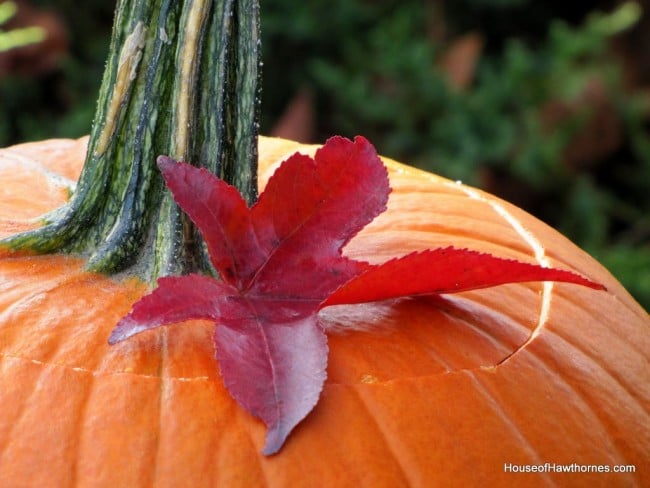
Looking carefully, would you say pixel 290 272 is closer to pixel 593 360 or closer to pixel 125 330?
pixel 125 330

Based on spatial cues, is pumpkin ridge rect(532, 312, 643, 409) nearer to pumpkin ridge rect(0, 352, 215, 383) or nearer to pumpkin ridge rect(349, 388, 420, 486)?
pumpkin ridge rect(349, 388, 420, 486)

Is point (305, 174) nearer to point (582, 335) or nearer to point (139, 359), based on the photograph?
point (139, 359)

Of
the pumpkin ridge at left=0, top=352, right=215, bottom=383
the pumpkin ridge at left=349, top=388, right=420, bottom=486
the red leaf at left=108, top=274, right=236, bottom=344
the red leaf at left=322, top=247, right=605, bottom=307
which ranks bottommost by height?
the pumpkin ridge at left=349, top=388, right=420, bottom=486

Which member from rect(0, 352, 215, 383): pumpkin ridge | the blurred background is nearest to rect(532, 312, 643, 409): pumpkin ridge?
rect(0, 352, 215, 383): pumpkin ridge

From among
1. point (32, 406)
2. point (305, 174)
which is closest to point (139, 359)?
point (32, 406)

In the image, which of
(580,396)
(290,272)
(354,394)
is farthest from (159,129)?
(580,396)

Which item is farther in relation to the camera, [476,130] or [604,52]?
[604,52]
